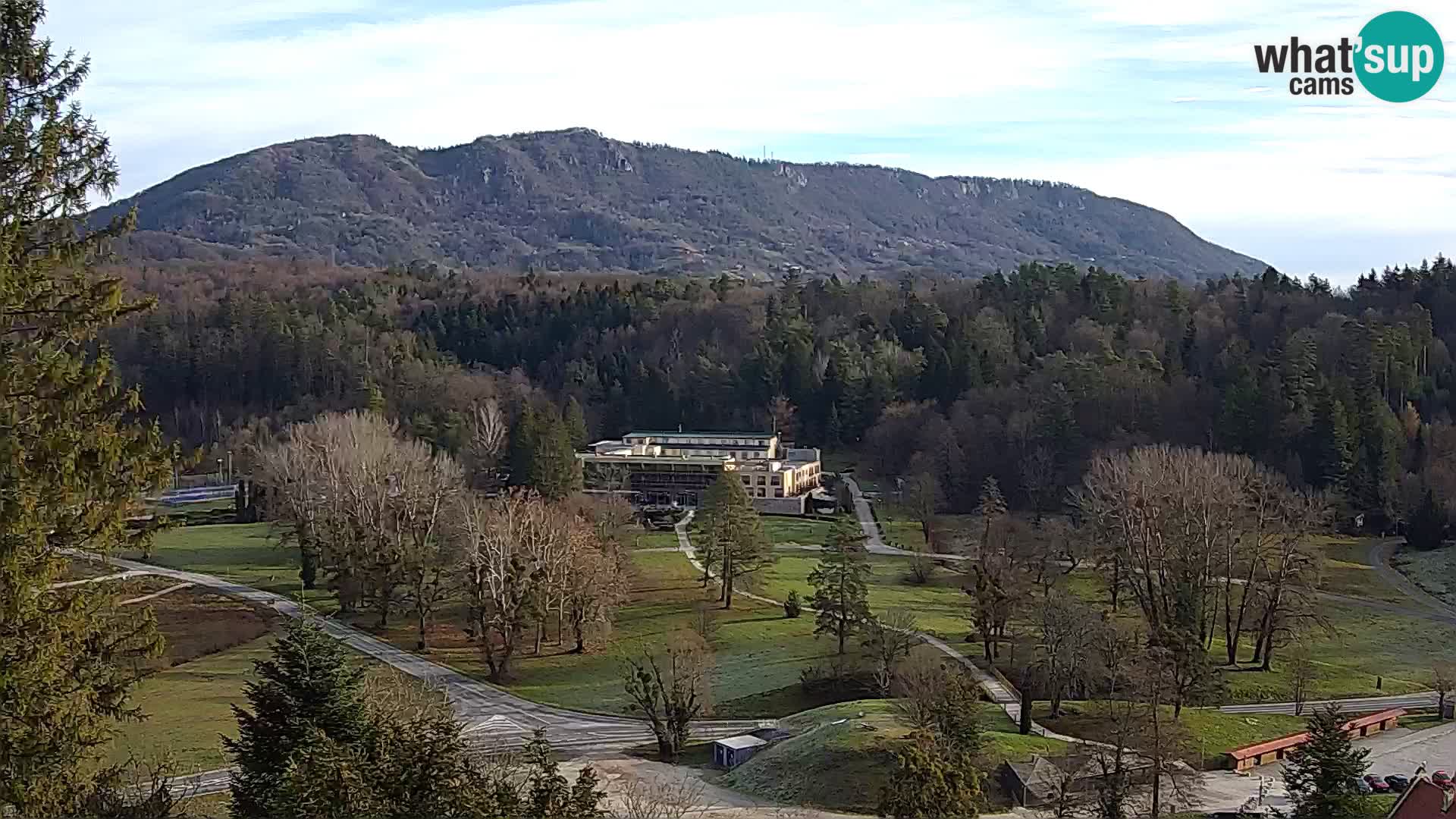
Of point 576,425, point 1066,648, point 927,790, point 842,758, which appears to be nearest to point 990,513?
point 1066,648

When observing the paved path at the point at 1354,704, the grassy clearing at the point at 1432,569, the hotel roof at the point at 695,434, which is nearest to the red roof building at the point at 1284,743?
the paved path at the point at 1354,704

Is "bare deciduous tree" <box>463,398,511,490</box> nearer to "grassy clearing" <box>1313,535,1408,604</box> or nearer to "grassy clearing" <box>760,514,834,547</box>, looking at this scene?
"grassy clearing" <box>760,514,834,547</box>

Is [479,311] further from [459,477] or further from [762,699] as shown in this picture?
[762,699]

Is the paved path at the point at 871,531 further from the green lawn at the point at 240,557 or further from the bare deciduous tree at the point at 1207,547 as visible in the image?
the green lawn at the point at 240,557

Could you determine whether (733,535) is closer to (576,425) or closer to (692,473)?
(692,473)

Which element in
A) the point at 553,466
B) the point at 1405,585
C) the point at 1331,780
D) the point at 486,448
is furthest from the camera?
the point at 486,448
